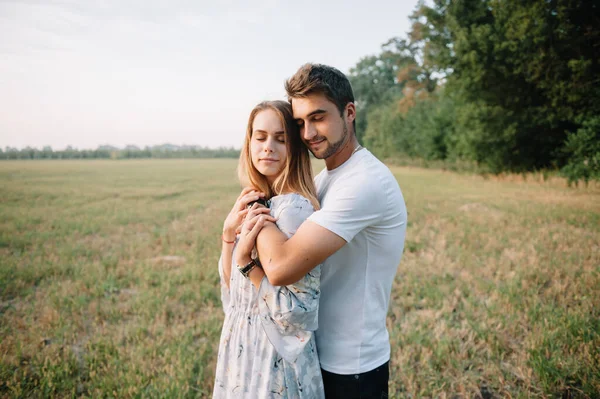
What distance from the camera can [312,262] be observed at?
160 cm

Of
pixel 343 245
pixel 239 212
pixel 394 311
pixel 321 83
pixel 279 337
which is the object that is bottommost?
pixel 394 311

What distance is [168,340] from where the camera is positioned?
4.28 metres

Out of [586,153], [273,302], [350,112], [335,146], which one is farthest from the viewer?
[586,153]

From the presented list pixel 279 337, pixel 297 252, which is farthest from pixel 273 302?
pixel 297 252

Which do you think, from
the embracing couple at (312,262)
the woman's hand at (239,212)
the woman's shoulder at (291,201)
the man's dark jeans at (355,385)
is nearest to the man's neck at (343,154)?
the embracing couple at (312,262)

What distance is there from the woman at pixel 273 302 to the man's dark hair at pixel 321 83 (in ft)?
0.62

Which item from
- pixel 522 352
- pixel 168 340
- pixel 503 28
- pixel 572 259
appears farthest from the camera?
pixel 503 28

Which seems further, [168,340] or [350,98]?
[168,340]

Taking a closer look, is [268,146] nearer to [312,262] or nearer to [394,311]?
[312,262]

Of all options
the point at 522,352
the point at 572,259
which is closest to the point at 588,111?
the point at 572,259

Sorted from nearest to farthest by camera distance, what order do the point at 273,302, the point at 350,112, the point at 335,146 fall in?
the point at 273,302 < the point at 335,146 < the point at 350,112

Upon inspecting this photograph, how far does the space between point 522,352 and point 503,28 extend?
22.2m

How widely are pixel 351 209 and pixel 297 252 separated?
1.09ft

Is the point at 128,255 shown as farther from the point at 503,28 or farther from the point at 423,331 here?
the point at 503,28
